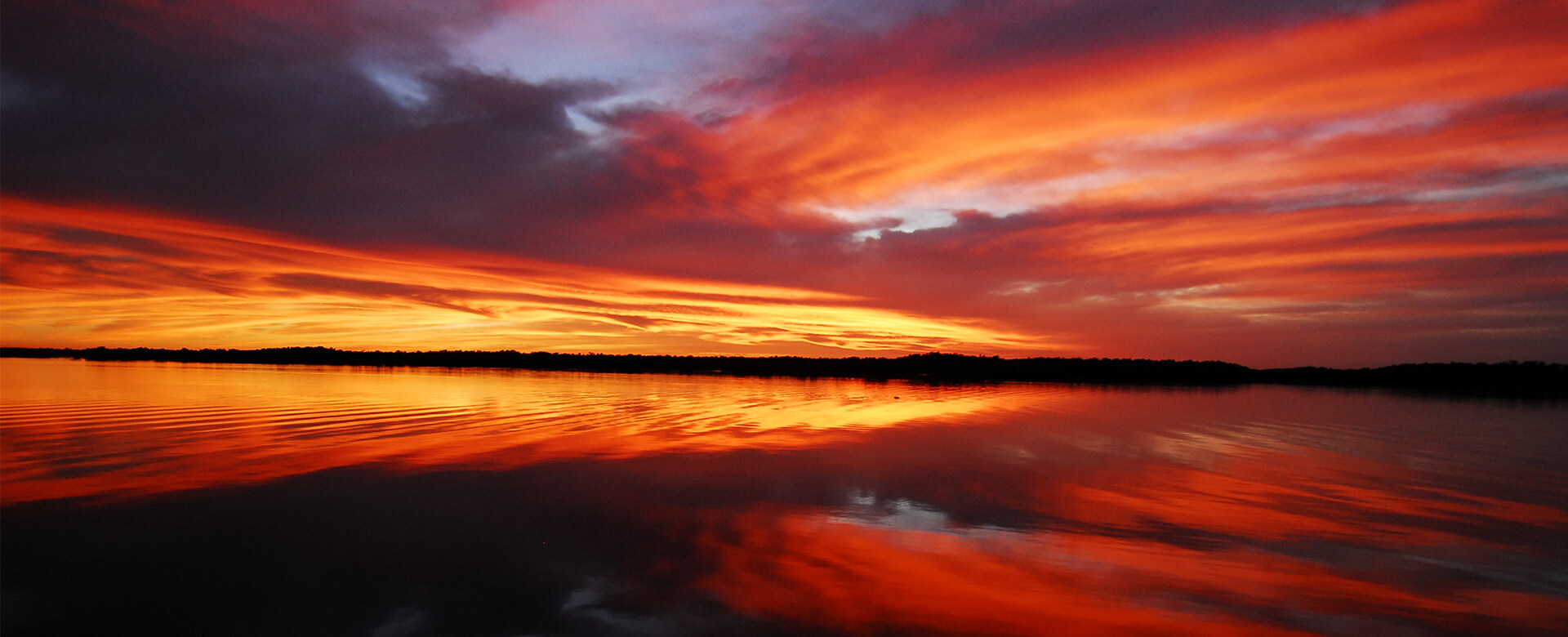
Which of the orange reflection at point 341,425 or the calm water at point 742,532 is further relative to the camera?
the orange reflection at point 341,425

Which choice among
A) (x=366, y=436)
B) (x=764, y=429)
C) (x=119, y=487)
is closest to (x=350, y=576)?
(x=119, y=487)

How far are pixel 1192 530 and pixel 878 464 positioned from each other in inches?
261

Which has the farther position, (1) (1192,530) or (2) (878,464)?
(2) (878,464)

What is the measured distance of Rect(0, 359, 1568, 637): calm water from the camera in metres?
6.84

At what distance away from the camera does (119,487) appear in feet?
36.9

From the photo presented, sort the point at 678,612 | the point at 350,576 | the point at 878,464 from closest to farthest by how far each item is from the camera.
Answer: the point at 678,612 → the point at 350,576 → the point at 878,464

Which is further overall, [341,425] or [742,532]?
[341,425]

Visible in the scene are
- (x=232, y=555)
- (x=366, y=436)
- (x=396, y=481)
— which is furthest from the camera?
(x=366, y=436)

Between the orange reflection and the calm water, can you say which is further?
the orange reflection

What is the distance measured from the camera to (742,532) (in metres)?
9.84

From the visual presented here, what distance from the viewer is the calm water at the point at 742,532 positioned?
684 cm

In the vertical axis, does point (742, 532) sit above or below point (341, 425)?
→ below

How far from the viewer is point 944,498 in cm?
1248

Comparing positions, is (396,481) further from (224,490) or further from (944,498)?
(944,498)
